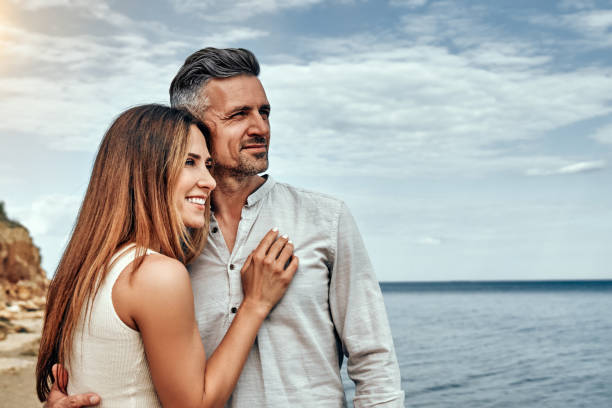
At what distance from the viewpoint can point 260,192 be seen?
272 cm

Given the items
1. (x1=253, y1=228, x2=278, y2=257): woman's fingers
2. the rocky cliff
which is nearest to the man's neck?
(x1=253, y1=228, x2=278, y2=257): woman's fingers

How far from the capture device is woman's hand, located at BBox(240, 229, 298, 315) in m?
A: 2.44

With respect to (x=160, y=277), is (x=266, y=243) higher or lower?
higher

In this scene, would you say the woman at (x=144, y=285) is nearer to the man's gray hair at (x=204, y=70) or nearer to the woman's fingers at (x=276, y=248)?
the woman's fingers at (x=276, y=248)

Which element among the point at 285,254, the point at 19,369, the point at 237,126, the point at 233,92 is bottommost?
the point at 19,369

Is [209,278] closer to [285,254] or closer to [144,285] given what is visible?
[285,254]

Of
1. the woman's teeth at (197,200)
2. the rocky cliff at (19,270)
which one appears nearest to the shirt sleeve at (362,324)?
the woman's teeth at (197,200)

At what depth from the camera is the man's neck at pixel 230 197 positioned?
2.73 meters

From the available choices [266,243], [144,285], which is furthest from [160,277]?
[266,243]

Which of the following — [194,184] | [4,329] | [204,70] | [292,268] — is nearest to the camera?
[194,184]

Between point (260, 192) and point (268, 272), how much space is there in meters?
0.41

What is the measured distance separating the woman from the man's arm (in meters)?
0.03

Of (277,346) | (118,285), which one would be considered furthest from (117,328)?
(277,346)

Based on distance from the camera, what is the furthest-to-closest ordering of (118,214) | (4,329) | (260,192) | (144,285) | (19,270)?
(19,270) → (4,329) → (260,192) → (118,214) → (144,285)
